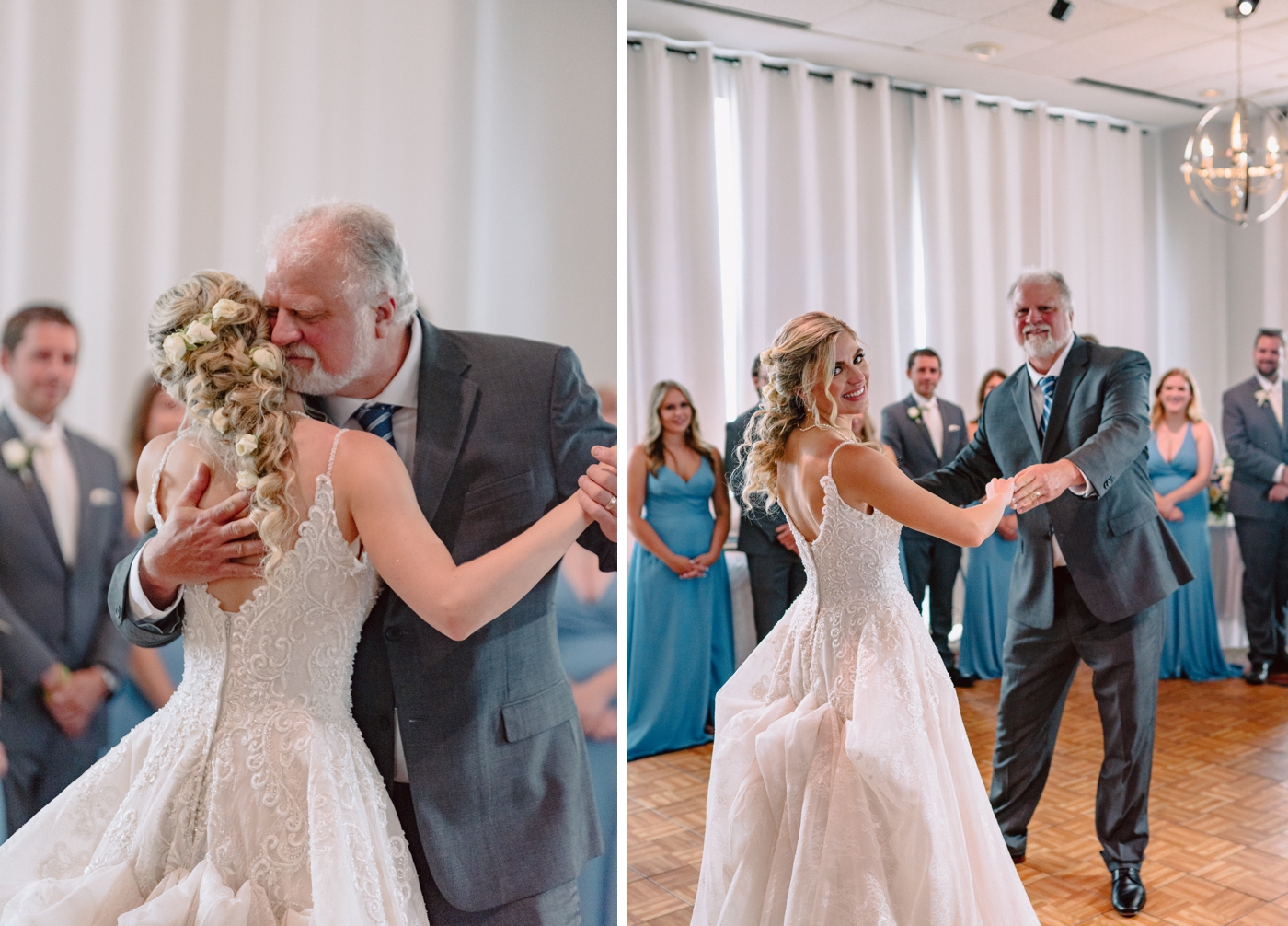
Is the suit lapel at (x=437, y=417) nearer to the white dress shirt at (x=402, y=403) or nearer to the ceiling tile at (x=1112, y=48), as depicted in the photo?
the white dress shirt at (x=402, y=403)

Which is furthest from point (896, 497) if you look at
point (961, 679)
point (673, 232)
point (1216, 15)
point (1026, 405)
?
point (1216, 15)

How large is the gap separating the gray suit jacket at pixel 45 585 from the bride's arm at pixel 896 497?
1.54 m

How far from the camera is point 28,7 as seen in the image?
68.6 inches

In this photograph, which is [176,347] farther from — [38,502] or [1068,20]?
[1068,20]

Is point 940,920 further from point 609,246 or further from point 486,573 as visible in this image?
point 609,246

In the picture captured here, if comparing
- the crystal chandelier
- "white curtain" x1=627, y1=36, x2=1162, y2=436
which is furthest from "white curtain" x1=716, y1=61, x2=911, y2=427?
the crystal chandelier

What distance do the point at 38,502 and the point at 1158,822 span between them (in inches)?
147

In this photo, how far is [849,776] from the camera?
7.51 feet

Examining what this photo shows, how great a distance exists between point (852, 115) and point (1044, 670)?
3872 millimetres

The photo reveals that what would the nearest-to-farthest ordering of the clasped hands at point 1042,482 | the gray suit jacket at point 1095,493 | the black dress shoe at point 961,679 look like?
1. the clasped hands at point 1042,482
2. the gray suit jacket at point 1095,493
3. the black dress shoe at point 961,679

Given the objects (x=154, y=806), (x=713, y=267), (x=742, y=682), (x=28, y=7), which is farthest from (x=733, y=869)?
(x=713, y=267)

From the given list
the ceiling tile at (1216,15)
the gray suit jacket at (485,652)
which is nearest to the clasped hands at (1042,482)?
the gray suit jacket at (485,652)

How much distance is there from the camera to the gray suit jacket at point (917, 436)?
5.38m

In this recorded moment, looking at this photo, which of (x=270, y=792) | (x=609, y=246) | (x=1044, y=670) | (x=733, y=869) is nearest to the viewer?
(x=270, y=792)
